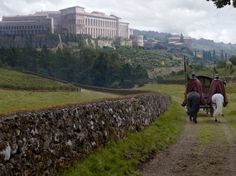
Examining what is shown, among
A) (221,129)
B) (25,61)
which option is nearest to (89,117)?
(221,129)

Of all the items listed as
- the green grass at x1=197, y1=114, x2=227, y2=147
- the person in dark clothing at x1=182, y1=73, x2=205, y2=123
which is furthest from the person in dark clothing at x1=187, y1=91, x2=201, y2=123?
the green grass at x1=197, y1=114, x2=227, y2=147

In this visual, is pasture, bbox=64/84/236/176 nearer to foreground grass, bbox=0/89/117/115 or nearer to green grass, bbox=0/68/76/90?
foreground grass, bbox=0/89/117/115

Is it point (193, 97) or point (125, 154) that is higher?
point (193, 97)

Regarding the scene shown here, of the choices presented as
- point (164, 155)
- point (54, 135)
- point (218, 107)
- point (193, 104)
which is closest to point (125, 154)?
point (164, 155)

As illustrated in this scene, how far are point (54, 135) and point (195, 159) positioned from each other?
16.0 ft

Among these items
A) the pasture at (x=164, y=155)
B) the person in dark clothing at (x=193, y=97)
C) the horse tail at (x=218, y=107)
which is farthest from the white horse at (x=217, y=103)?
the pasture at (x=164, y=155)

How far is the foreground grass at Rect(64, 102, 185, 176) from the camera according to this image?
10.5m

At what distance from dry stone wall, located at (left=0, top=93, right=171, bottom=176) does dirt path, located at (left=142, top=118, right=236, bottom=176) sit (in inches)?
56.5

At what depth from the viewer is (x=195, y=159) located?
13.3 metres

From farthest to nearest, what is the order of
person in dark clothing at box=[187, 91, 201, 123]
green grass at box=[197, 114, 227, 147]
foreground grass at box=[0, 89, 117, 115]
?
person in dark clothing at box=[187, 91, 201, 123] → foreground grass at box=[0, 89, 117, 115] → green grass at box=[197, 114, 227, 147]

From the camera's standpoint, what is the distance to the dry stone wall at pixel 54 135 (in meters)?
7.97

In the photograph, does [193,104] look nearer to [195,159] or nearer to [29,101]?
[29,101]

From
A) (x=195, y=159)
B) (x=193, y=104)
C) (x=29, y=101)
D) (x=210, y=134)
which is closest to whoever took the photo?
(x=195, y=159)

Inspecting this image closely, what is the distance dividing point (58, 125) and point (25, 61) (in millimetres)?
120222
